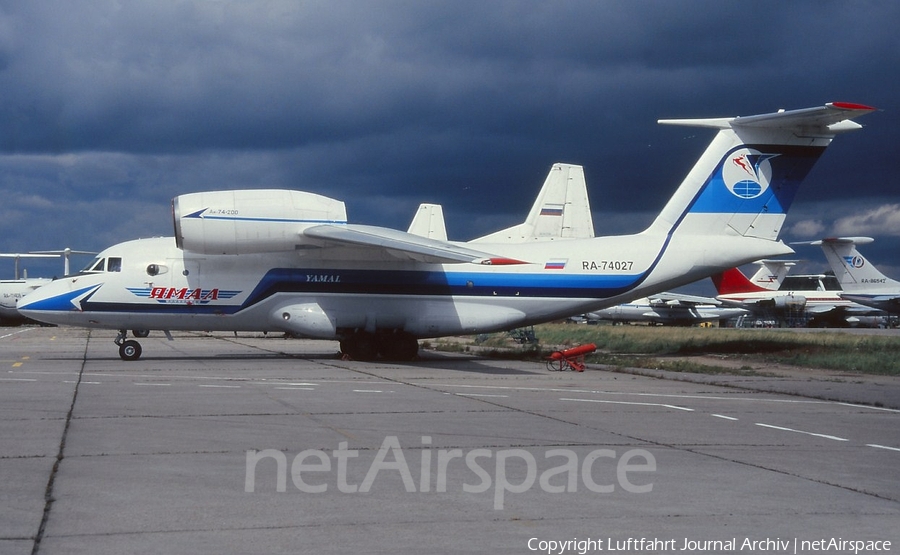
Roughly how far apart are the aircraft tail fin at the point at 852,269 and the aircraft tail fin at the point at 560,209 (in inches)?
889

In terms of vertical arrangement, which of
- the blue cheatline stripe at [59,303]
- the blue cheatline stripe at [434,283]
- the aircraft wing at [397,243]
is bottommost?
the blue cheatline stripe at [59,303]

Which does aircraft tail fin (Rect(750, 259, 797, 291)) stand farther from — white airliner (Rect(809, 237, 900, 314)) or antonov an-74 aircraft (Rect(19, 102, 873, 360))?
antonov an-74 aircraft (Rect(19, 102, 873, 360))

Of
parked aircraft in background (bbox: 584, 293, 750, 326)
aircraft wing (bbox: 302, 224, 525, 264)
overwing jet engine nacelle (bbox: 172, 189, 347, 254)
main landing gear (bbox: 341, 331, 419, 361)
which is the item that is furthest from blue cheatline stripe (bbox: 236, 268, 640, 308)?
parked aircraft in background (bbox: 584, 293, 750, 326)

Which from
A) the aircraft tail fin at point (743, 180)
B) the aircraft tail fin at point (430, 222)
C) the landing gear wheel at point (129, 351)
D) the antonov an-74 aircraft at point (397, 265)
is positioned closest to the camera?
the antonov an-74 aircraft at point (397, 265)

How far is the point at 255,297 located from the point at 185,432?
45.9 ft

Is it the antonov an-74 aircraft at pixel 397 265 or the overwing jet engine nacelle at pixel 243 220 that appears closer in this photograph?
the overwing jet engine nacelle at pixel 243 220

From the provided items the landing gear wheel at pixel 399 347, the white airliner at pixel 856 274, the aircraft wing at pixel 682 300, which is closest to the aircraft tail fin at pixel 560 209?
the landing gear wheel at pixel 399 347

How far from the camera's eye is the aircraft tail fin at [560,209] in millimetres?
37281

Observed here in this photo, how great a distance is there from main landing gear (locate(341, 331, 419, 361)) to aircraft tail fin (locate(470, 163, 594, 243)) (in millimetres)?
11379

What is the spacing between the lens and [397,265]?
84.2 ft

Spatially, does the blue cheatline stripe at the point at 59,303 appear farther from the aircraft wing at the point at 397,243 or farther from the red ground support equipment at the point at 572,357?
the red ground support equipment at the point at 572,357

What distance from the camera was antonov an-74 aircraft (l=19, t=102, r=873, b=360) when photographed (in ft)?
78.1

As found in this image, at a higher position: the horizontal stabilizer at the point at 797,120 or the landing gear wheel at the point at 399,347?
the horizontal stabilizer at the point at 797,120

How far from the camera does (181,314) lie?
81.4 ft
